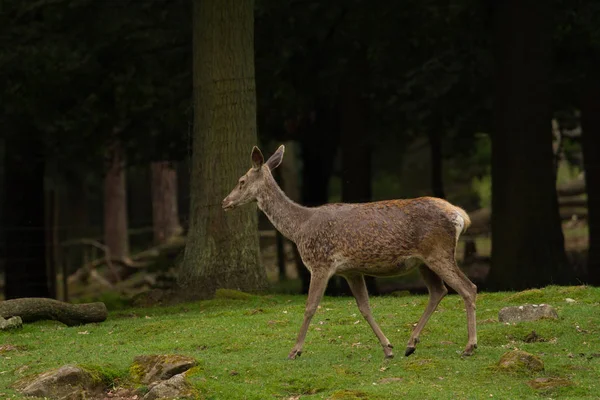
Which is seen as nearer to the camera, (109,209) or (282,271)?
(282,271)

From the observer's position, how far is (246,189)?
13.2m

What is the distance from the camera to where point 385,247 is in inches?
479

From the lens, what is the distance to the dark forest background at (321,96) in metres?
20.6

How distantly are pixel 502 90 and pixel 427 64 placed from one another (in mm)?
2365

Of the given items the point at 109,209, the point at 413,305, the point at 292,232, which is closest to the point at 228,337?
the point at 292,232

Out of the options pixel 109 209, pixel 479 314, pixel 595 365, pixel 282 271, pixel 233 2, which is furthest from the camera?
pixel 109 209

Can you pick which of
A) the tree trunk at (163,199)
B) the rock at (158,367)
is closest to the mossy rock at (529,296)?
the rock at (158,367)

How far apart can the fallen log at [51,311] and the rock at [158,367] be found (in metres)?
4.38

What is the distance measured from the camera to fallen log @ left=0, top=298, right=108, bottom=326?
53.0ft

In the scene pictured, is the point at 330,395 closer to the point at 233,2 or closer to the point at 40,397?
the point at 40,397

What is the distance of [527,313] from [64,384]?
5176 millimetres

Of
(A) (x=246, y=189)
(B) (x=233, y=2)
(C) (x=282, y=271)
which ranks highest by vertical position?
(B) (x=233, y=2)

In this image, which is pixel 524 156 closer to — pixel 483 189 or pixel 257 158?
pixel 257 158

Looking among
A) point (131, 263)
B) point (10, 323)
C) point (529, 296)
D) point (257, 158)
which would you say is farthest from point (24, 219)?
point (257, 158)
